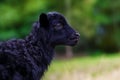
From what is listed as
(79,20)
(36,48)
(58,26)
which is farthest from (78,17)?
(36,48)

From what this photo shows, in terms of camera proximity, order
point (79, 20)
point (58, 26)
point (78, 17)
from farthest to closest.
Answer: point (78, 17) → point (79, 20) → point (58, 26)

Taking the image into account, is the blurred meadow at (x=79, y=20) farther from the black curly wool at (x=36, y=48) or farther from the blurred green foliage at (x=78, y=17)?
the black curly wool at (x=36, y=48)

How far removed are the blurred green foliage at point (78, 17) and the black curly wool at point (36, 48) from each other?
91.3 ft

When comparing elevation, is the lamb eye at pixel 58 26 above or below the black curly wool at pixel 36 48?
above

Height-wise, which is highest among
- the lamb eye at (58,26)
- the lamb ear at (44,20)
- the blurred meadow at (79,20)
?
the lamb ear at (44,20)

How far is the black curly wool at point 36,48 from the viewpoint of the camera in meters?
9.80

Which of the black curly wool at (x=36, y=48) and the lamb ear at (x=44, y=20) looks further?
the lamb ear at (x=44, y=20)

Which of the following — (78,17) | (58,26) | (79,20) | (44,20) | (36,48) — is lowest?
(79,20)

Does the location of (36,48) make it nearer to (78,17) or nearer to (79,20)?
(79,20)

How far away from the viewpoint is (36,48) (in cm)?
1035

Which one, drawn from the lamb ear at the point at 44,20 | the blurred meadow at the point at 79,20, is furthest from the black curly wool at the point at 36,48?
the blurred meadow at the point at 79,20

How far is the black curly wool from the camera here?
9.80 metres

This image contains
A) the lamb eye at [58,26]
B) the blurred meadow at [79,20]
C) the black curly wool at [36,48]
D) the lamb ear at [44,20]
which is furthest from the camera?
the blurred meadow at [79,20]

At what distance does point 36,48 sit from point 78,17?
1192 inches
